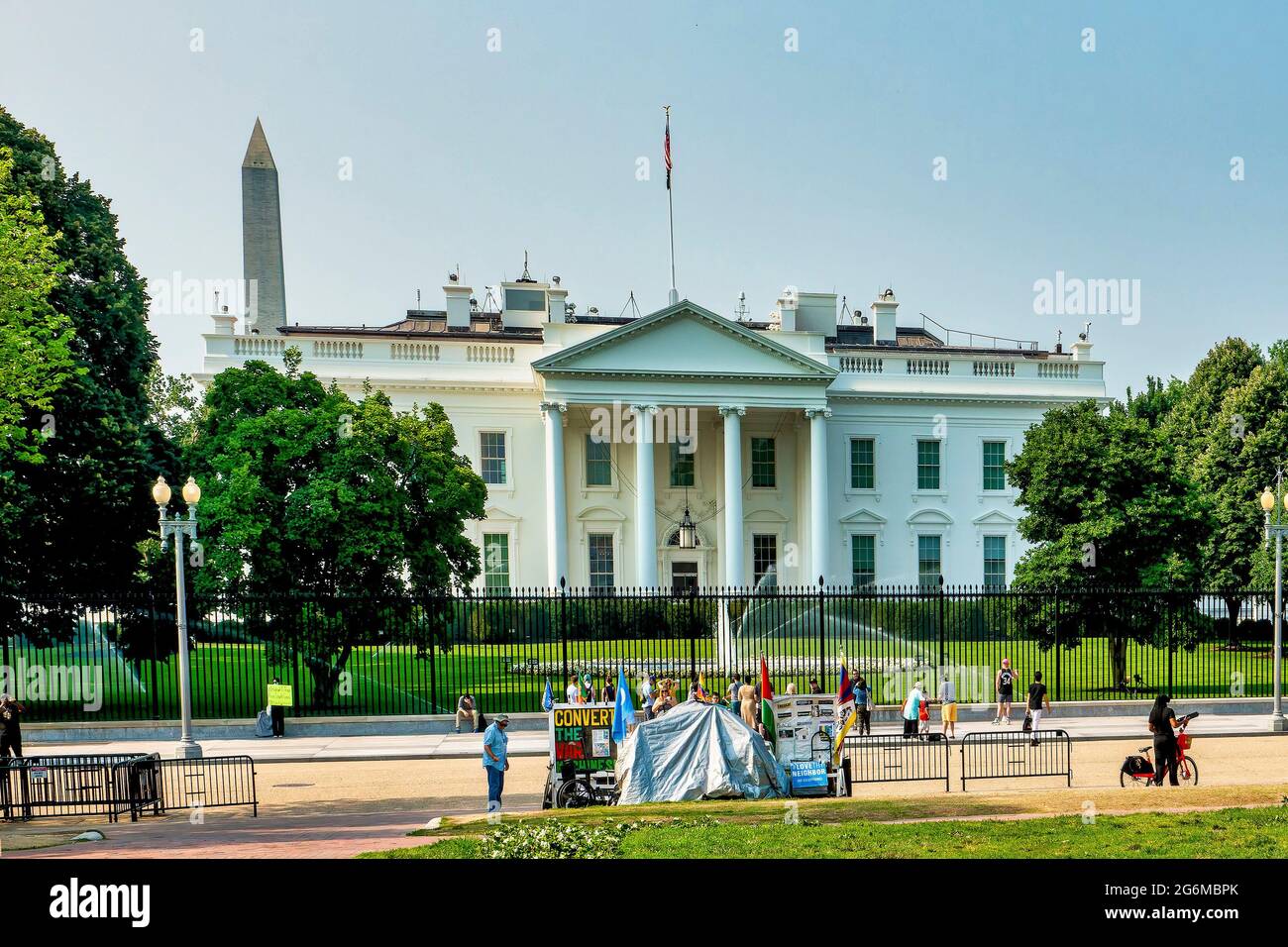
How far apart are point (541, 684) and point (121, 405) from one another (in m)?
14.8

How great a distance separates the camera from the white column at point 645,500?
157 ft

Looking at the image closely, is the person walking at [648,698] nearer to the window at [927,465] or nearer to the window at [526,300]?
the window at [927,465]

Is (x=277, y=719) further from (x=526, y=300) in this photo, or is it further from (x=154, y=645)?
(x=526, y=300)

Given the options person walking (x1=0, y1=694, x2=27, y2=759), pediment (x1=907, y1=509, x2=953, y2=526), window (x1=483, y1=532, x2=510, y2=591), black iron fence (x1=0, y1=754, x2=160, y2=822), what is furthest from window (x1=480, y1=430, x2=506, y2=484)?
black iron fence (x1=0, y1=754, x2=160, y2=822)

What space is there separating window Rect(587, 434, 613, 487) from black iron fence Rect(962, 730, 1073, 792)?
32.4m

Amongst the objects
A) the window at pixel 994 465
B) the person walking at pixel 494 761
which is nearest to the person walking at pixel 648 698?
the person walking at pixel 494 761

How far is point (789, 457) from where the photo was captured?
53.6 m

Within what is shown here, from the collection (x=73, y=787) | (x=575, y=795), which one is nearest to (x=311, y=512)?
(x=73, y=787)

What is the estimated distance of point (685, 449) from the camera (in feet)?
170

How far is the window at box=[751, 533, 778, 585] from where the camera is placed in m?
52.3

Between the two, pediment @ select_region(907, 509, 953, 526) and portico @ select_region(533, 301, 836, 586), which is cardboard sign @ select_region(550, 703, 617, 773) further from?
pediment @ select_region(907, 509, 953, 526)

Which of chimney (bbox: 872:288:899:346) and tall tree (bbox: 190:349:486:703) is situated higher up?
chimney (bbox: 872:288:899:346)

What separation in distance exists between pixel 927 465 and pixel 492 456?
2152 centimetres

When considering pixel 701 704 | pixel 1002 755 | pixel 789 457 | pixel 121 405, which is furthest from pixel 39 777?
pixel 789 457
